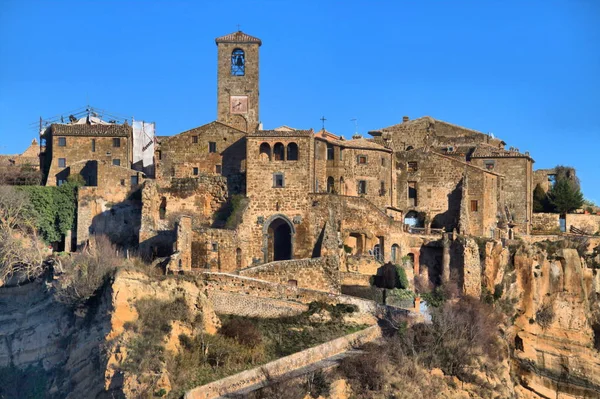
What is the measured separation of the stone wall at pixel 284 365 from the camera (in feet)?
132

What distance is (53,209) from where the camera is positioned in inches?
2281

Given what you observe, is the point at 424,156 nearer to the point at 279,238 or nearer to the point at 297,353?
the point at 279,238

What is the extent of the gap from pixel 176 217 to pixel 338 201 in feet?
29.8

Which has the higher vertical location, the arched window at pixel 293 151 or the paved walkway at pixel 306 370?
the arched window at pixel 293 151

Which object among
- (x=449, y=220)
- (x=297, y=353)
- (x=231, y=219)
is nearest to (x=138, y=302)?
(x=297, y=353)

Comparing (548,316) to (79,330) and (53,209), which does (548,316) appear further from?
(53,209)

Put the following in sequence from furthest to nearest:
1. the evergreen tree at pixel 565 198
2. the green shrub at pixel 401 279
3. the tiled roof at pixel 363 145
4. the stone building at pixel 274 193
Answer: the evergreen tree at pixel 565 198, the tiled roof at pixel 363 145, the stone building at pixel 274 193, the green shrub at pixel 401 279

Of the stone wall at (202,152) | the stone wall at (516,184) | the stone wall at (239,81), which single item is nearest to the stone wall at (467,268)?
the stone wall at (202,152)

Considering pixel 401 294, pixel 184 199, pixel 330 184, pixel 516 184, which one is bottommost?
pixel 401 294

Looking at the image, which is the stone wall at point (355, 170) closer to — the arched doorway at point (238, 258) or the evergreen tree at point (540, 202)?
the arched doorway at point (238, 258)

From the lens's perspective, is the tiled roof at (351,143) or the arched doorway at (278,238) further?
the tiled roof at (351,143)

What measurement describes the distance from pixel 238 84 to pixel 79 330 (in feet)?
78.2

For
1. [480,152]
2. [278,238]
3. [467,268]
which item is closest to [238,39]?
[278,238]

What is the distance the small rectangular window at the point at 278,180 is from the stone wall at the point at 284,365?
11.0 metres
